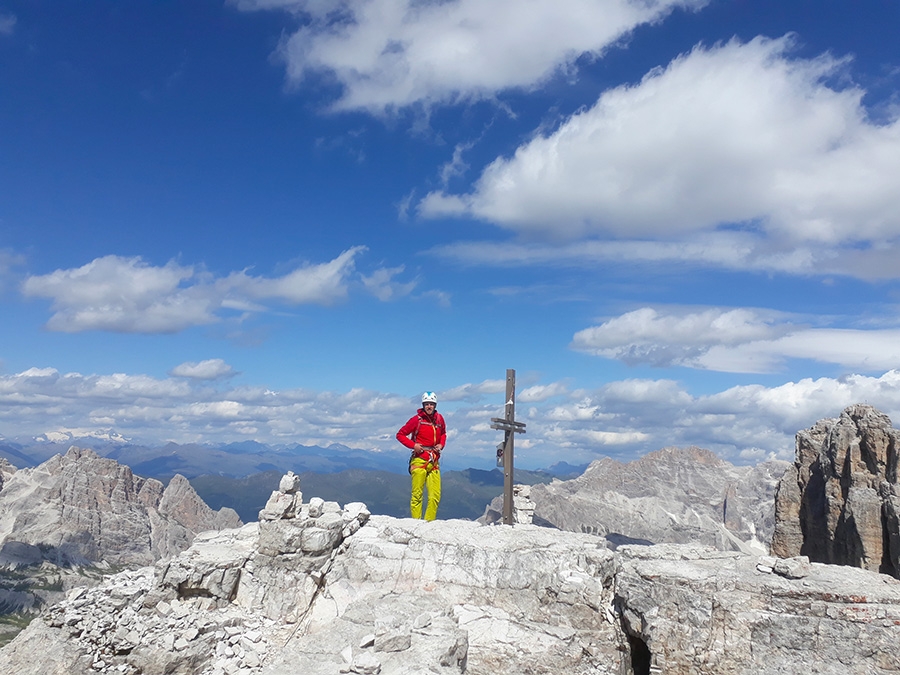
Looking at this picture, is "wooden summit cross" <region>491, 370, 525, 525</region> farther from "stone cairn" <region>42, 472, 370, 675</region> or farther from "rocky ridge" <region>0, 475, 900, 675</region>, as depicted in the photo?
"stone cairn" <region>42, 472, 370, 675</region>

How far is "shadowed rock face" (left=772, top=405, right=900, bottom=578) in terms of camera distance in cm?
3797

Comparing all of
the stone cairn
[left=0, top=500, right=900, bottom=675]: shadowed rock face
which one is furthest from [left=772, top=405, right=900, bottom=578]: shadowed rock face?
the stone cairn

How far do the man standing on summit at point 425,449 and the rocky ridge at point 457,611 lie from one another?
178cm

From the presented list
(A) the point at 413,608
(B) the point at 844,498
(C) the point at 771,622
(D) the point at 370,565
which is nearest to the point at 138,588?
(D) the point at 370,565

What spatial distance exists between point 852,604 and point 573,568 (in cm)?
589

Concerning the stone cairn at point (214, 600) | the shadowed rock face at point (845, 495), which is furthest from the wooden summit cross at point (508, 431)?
the shadowed rock face at point (845, 495)

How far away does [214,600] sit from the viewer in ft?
48.0

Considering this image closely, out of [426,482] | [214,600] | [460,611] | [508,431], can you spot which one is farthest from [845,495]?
[214,600]

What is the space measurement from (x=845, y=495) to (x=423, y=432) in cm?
3843

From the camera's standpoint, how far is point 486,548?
15422 mm

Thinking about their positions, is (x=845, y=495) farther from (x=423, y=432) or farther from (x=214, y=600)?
(x=214, y=600)

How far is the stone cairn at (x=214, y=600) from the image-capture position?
1329 centimetres

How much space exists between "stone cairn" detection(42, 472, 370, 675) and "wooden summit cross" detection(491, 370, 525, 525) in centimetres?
493

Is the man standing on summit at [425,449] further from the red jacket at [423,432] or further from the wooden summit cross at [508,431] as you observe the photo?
the wooden summit cross at [508,431]
